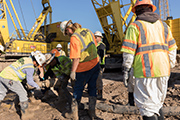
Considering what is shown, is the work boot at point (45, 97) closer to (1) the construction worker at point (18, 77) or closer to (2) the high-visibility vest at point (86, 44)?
(1) the construction worker at point (18, 77)

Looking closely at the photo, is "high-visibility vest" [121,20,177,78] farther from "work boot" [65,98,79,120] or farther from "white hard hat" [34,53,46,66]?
"white hard hat" [34,53,46,66]

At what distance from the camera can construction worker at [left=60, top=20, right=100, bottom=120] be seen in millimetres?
2406

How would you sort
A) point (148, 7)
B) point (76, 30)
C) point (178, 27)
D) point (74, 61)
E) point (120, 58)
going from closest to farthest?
point (148, 7) < point (74, 61) < point (76, 30) < point (178, 27) < point (120, 58)

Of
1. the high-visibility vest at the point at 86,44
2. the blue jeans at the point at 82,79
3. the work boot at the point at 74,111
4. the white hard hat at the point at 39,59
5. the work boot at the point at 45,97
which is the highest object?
the high-visibility vest at the point at 86,44

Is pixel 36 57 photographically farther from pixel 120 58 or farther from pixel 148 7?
pixel 120 58

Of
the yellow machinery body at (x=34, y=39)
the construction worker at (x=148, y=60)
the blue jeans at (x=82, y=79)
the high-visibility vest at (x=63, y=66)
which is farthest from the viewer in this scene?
the yellow machinery body at (x=34, y=39)

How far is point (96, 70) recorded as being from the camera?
2.70 meters

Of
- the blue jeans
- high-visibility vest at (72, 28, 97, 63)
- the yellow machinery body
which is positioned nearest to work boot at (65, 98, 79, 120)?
the blue jeans

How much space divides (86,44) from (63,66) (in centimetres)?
109

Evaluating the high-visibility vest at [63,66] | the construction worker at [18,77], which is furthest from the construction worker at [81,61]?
the construction worker at [18,77]

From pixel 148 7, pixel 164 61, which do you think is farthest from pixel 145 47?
pixel 148 7

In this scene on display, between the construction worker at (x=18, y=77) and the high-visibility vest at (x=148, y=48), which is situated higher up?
the high-visibility vest at (x=148, y=48)

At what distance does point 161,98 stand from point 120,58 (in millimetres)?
8646

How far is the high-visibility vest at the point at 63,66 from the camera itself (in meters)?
3.27
